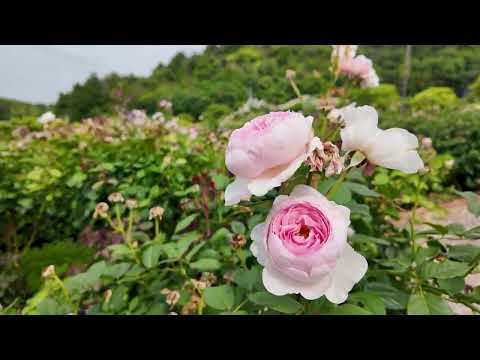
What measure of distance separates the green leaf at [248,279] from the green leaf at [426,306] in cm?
17

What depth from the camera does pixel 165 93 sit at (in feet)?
59.0

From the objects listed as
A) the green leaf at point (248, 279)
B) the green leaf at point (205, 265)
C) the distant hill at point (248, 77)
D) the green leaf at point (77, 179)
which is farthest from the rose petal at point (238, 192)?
the distant hill at point (248, 77)

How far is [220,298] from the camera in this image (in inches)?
17.3

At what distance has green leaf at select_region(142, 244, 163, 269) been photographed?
572 millimetres

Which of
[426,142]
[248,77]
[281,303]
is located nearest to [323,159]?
[281,303]

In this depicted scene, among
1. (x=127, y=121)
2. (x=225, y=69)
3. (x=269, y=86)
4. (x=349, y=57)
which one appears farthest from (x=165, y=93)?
(x=349, y=57)

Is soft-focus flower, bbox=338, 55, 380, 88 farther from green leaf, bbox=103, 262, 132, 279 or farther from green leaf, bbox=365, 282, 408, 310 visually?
green leaf, bbox=103, 262, 132, 279

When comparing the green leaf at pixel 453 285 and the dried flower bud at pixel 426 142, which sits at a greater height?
the green leaf at pixel 453 285

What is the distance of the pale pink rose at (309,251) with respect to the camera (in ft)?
0.78

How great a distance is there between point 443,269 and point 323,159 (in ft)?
0.77

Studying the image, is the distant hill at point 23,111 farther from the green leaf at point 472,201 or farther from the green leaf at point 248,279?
the green leaf at point 472,201

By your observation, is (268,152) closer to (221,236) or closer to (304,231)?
(304,231)

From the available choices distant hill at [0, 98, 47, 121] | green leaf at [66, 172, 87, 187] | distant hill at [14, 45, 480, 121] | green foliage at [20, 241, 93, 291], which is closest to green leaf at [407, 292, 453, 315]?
green foliage at [20, 241, 93, 291]
